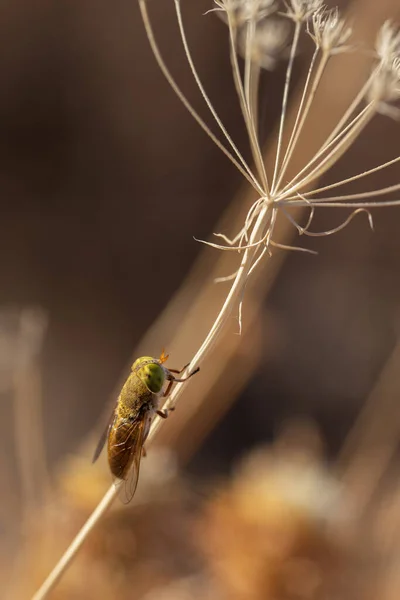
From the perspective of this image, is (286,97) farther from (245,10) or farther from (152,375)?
(152,375)

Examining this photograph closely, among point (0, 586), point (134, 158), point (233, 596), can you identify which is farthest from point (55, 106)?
point (233, 596)

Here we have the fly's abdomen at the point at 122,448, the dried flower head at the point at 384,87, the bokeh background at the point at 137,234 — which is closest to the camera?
the dried flower head at the point at 384,87

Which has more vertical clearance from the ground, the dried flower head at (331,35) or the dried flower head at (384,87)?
the dried flower head at (331,35)

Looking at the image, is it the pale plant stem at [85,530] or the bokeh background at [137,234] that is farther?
the bokeh background at [137,234]

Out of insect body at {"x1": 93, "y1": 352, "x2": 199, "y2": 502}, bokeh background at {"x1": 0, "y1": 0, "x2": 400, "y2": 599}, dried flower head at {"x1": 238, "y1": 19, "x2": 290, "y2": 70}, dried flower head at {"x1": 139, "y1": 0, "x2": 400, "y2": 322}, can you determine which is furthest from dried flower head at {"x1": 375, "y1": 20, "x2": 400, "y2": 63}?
bokeh background at {"x1": 0, "y1": 0, "x2": 400, "y2": 599}

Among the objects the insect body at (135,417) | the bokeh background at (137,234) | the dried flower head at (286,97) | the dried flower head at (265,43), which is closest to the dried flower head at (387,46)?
the dried flower head at (286,97)

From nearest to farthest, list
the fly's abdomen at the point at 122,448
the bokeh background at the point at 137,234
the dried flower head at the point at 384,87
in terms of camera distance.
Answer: the dried flower head at the point at 384,87 < the fly's abdomen at the point at 122,448 < the bokeh background at the point at 137,234

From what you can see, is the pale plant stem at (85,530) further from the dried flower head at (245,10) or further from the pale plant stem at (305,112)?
the dried flower head at (245,10)

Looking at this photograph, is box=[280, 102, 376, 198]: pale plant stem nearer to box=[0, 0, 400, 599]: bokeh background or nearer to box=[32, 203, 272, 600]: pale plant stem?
box=[32, 203, 272, 600]: pale plant stem
